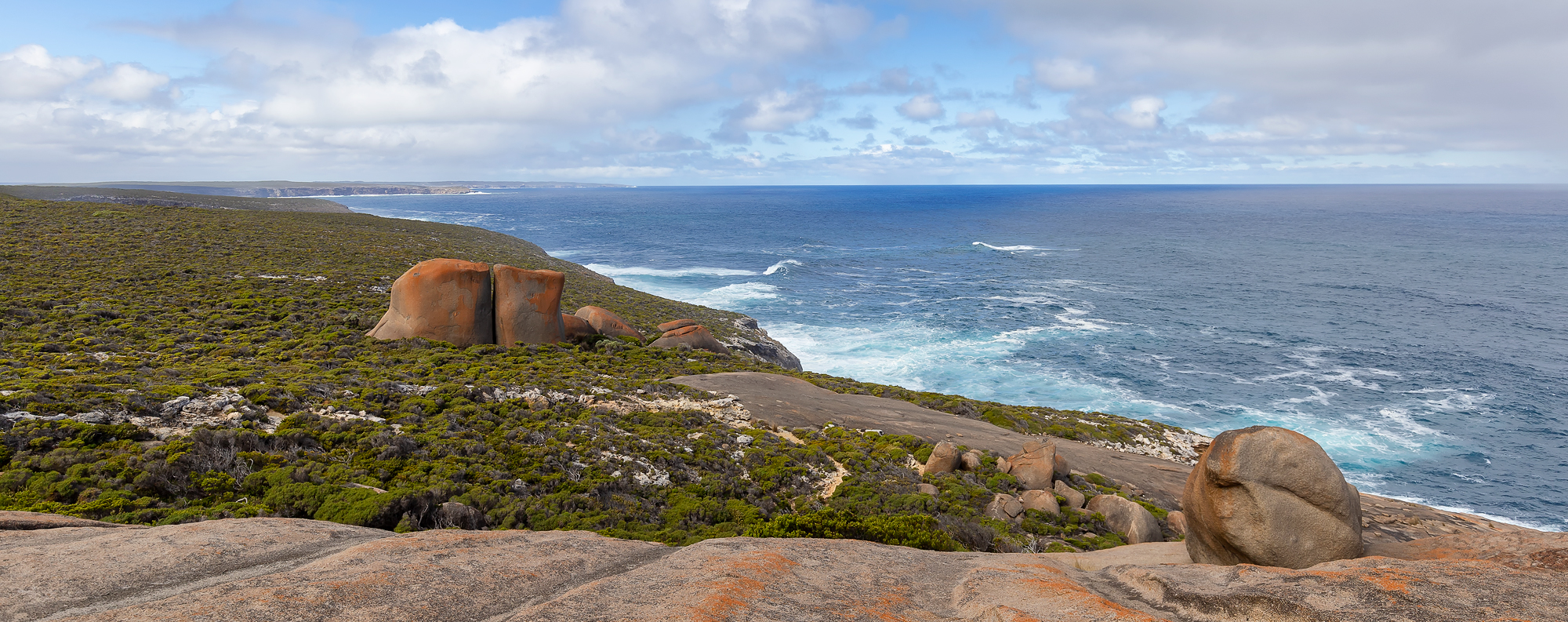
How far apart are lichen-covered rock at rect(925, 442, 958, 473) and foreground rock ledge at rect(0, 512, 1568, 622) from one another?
10930 mm

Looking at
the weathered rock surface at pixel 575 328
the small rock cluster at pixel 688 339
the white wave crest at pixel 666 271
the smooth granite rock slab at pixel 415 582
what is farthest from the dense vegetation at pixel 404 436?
the white wave crest at pixel 666 271

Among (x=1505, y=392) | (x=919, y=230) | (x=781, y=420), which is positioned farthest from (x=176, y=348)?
(x=919, y=230)

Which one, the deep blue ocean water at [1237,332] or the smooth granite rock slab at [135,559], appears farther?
the deep blue ocean water at [1237,332]

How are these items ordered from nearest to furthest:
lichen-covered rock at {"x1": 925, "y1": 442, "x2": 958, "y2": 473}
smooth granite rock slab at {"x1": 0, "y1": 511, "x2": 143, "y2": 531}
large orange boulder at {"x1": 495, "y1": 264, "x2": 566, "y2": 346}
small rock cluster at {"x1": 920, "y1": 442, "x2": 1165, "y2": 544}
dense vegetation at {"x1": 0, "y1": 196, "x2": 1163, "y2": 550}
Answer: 1. smooth granite rock slab at {"x1": 0, "y1": 511, "x2": 143, "y2": 531}
2. dense vegetation at {"x1": 0, "y1": 196, "x2": 1163, "y2": 550}
3. small rock cluster at {"x1": 920, "y1": 442, "x2": 1165, "y2": 544}
4. lichen-covered rock at {"x1": 925, "y1": 442, "x2": 958, "y2": 473}
5. large orange boulder at {"x1": 495, "y1": 264, "x2": 566, "y2": 346}

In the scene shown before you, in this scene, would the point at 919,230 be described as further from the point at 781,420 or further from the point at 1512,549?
the point at 1512,549

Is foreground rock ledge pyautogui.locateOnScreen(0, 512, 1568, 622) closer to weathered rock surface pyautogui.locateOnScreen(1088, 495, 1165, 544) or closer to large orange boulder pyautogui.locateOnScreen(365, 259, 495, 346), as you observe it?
weathered rock surface pyautogui.locateOnScreen(1088, 495, 1165, 544)

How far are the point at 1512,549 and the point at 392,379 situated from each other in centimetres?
2892

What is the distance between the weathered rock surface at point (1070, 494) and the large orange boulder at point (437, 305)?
85.4ft

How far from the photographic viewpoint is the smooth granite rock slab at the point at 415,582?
6.64 meters

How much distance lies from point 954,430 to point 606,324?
20.5 m

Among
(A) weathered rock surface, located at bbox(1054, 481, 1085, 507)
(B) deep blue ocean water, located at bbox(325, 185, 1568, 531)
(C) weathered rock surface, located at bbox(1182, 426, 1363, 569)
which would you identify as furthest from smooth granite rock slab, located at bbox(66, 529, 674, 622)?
Answer: (B) deep blue ocean water, located at bbox(325, 185, 1568, 531)

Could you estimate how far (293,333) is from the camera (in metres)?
31.1

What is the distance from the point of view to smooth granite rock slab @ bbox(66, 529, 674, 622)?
261 inches

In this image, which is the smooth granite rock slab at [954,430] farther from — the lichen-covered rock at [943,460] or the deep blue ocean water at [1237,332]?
the deep blue ocean water at [1237,332]
